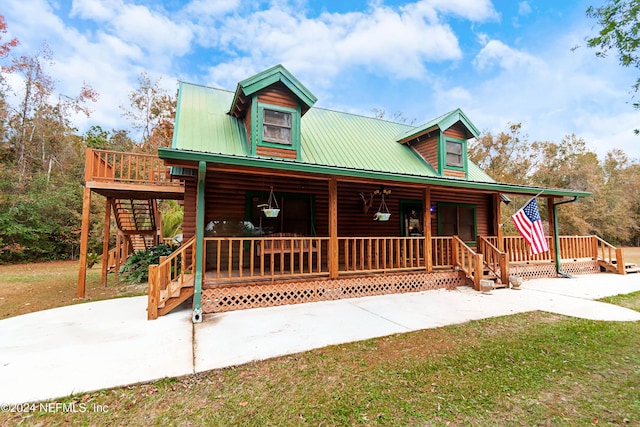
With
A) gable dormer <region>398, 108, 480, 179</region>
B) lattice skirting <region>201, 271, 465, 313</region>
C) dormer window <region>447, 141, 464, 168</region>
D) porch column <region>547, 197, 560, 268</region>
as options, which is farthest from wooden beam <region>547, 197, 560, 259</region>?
lattice skirting <region>201, 271, 465, 313</region>

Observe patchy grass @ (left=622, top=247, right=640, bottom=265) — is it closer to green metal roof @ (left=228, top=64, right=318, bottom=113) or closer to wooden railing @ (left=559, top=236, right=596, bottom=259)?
wooden railing @ (left=559, top=236, right=596, bottom=259)

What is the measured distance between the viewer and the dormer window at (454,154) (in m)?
10.9

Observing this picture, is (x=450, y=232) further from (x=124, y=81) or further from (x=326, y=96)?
(x=326, y=96)

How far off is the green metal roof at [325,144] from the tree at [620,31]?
3577 mm

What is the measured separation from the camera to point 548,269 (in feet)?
34.2

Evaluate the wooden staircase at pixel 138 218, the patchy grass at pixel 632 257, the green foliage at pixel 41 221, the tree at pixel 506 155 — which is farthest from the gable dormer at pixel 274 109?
the tree at pixel 506 155

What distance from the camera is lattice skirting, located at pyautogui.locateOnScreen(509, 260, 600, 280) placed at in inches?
393

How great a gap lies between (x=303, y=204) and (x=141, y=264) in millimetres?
6564

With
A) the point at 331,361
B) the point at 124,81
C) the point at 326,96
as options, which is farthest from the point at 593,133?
the point at 124,81

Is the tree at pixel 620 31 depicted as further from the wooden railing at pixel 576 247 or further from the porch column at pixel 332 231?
the wooden railing at pixel 576 247

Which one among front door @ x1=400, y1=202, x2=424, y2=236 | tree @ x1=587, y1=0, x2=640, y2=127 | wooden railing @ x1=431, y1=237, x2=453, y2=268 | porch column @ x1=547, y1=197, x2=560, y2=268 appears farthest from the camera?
front door @ x1=400, y1=202, x2=424, y2=236

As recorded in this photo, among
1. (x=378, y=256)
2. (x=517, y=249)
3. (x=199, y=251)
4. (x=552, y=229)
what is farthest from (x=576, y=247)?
(x=199, y=251)

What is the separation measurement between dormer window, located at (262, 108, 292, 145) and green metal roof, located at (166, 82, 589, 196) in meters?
0.68

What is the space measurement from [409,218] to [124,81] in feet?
74.7
